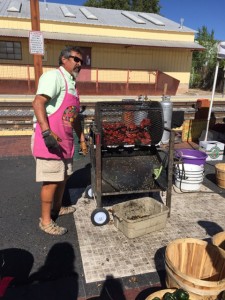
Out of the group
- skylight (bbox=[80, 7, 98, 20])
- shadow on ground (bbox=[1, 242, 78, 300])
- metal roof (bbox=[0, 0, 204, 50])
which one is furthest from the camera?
skylight (bbox=[80, 7, 98, 20])

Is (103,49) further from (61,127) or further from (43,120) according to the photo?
(43,120)

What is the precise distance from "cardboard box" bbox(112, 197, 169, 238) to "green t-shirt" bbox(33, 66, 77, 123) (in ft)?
5.52

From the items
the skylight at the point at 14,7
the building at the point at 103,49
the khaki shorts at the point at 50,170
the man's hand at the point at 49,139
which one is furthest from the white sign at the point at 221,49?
the skylight at the point at 14,7

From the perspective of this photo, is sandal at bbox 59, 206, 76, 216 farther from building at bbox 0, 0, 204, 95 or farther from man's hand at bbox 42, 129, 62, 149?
building at bbox 0, 0, 204, 95

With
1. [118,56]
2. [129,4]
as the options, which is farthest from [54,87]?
[129,4]

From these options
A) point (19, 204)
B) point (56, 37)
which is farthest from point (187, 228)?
point (56, 37)

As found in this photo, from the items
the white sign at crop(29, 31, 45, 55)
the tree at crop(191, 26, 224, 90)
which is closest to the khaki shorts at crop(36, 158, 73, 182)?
the white sign at crop(29, 31, 45, 55)

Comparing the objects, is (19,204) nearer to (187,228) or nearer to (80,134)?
(80,134)

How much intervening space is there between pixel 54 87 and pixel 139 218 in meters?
2.02

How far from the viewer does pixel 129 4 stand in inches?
1620

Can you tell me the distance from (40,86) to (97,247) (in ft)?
6.84

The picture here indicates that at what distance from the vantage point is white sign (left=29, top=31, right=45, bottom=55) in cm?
806

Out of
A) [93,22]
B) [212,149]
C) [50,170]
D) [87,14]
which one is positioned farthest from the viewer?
[87,14]

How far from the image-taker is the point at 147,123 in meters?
4.30
